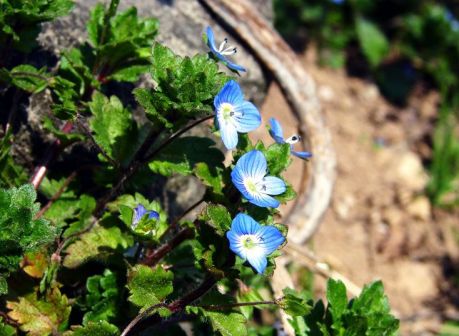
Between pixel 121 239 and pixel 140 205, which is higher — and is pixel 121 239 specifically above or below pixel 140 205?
below

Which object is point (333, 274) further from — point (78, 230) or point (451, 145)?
point (451, 145)

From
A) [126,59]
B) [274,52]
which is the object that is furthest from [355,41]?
[126,59]

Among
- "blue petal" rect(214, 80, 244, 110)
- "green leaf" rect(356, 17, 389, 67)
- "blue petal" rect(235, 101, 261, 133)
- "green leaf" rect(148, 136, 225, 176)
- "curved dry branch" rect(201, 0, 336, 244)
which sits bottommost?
"green leaf" rect(356, 17, 389, 67)

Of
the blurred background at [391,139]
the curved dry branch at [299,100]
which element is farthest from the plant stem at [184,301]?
the blurred background at [391,139]

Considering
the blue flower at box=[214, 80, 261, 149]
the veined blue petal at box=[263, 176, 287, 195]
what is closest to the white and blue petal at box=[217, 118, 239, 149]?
the blue flower at box=[214, 80, 261, 149]

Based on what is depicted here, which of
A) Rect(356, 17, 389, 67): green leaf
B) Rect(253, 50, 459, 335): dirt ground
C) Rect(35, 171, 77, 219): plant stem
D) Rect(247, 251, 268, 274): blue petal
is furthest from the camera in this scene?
Rect(356, 17, 389, 67): green leaf

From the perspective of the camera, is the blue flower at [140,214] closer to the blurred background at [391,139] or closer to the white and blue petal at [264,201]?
the white and blue petal at [264,201]

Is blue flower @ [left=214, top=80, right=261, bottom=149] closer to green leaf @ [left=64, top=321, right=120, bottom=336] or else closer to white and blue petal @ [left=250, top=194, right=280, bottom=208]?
white and blue petal @ [left=250, top=194, right=280, bottom=208]
